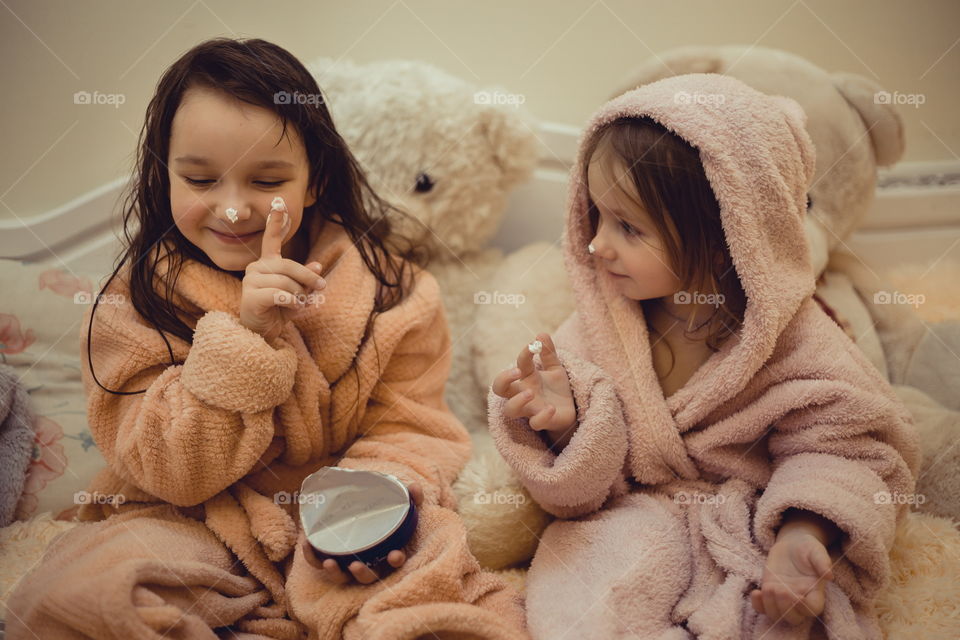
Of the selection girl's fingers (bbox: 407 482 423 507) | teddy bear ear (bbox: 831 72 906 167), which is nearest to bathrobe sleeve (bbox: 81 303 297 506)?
girl's fingers (bbox: 407 482 423 507)

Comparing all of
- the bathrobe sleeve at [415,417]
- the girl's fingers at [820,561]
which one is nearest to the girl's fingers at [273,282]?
the bathrobe sleeve at [415,417]

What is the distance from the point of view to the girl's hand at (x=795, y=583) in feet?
2.50

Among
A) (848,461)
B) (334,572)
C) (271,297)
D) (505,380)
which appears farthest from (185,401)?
(848,461)

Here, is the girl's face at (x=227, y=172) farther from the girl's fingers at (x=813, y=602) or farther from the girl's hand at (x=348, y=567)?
the girl's fingers at (x=813, y=602)

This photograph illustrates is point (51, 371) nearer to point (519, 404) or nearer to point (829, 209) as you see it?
point (519, 404)

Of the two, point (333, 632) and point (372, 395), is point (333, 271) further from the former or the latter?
point (333, 632)

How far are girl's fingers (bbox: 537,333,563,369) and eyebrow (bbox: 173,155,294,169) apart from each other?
43 centimetres

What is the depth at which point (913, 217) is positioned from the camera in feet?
4.95

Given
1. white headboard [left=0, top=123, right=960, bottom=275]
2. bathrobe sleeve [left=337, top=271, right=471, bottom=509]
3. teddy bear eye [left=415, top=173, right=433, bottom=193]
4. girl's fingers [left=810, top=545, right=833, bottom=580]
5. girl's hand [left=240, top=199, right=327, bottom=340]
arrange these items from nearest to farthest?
girl's fingers [left=810, top=545, right=833, bottom=580]
girl's hand [left=240, top=199, right=327, bottom=340]
bathrobe sleeve [left=337, top=271, right=471, bottom=509]
teddy bear eye [left=415, top=173, right=433, bottom=193]
white headboard [left=0, top=123, right=960, bottom=275]

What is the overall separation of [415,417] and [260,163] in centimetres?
45

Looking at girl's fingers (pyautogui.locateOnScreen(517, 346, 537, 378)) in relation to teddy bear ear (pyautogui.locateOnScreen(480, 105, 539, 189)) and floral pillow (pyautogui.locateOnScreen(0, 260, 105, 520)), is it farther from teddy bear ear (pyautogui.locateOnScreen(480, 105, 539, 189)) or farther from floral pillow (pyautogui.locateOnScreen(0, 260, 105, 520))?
floral pillow (pyautogui.locateOnScreen(0, 260, 105, 520))

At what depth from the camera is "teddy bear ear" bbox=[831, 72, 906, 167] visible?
1262 millimetres

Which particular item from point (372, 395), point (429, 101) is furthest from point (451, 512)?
point (429, 101)

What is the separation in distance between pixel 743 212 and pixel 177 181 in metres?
0.77
